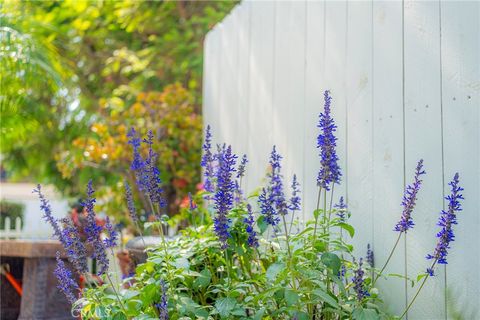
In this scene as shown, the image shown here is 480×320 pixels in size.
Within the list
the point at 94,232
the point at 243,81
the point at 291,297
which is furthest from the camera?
the point at 243,81

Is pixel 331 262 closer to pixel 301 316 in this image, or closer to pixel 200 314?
pixel 301 316

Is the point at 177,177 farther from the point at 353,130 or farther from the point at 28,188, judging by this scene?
the point at 28,188

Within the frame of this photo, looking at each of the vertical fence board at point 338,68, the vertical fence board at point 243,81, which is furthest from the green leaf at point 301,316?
the vertical fence board at point 243,81

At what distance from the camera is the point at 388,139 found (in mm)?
2314

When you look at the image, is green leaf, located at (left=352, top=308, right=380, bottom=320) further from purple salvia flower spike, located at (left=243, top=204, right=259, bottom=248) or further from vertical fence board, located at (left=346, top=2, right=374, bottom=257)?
vertical fence board, located at (left=346, top=2, right=374, bottom=257)

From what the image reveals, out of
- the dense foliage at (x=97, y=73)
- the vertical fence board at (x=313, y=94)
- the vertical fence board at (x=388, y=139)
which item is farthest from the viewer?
the dense foliage at (x=97, y=73)

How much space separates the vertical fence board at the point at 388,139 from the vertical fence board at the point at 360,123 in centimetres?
4

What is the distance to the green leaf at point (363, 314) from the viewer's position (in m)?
1.81

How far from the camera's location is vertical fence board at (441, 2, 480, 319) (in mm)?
1872

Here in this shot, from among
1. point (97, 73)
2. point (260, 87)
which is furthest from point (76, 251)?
point (97, 73)

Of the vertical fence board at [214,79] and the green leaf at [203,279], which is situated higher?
the vertical fence board at [214,79]

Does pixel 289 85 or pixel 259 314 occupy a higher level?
pixel 289 85

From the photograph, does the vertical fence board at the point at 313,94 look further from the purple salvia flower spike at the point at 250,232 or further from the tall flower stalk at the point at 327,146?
the tall flower stalk at the point at 327,146

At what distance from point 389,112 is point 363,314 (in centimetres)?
83
